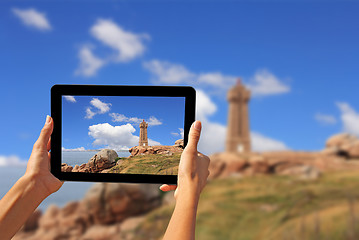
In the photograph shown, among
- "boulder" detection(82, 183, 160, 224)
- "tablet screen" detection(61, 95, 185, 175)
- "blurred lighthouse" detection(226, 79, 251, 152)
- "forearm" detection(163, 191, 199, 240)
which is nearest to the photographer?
"forearm" detection(163, 191, 199, 240)

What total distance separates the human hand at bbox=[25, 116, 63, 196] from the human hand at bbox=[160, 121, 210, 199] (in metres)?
0.70

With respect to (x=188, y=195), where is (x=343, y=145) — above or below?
above

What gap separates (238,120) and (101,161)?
14.7 meters

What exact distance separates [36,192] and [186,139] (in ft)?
2.54

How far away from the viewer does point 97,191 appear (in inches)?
383

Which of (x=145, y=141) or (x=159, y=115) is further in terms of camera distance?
(x=145, y=141)

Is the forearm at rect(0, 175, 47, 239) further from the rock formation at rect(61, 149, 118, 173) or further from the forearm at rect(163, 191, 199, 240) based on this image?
the forearm at rect(163, 191, 199, 240)

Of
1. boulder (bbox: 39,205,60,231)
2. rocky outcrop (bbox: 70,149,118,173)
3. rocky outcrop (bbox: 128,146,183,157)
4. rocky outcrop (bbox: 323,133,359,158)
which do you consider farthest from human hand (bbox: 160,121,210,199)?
rocky outcrop (bbox: 323,133,359,158)

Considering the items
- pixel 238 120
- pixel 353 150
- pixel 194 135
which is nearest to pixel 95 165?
pixel 194 135

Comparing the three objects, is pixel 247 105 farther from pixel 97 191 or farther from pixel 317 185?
pixel 97 191

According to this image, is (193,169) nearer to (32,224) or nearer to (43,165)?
(43,165)

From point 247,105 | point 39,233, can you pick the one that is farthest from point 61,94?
point 247,105

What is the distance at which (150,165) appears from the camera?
173cm

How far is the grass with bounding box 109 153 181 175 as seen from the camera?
5.32 feet
